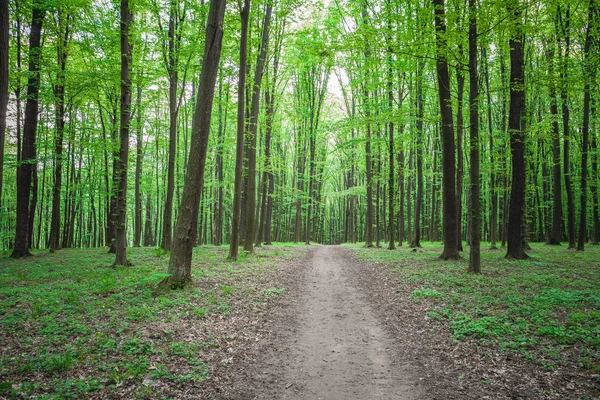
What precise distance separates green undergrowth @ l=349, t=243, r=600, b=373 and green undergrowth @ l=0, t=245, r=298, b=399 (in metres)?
4.45

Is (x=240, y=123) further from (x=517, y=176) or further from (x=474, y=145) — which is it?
(x=517, y=176)

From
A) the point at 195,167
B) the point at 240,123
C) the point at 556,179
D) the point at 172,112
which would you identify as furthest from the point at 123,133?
the point at 556,179

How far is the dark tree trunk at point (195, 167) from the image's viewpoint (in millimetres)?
7867

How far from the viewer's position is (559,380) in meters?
3.89

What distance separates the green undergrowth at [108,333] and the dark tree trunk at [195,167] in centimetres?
70

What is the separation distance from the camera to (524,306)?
6168 millimetres

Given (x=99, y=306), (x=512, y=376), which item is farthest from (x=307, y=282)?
(x=512, y=376)

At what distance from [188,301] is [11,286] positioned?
5.14 m

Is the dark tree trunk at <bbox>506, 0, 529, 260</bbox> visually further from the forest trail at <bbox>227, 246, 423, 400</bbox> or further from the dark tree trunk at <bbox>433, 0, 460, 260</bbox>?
the forest trail at <bbox>227, 246, 423, 400</bbox>

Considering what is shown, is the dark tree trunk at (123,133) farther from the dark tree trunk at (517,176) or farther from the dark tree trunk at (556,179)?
the dark tree trunk at (556,179)

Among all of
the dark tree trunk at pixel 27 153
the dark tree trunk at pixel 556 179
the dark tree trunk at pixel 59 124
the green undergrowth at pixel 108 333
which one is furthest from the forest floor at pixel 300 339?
the dark tree trunk at pixel 556 179

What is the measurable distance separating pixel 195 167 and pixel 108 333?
4.35 meters

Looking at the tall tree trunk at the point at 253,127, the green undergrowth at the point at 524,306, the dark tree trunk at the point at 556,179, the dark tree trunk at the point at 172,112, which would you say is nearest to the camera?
the green undergrowth at the point at 524,306

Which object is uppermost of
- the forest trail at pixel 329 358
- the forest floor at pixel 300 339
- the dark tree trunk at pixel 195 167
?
the dark tree trunk at pixel 195 167
